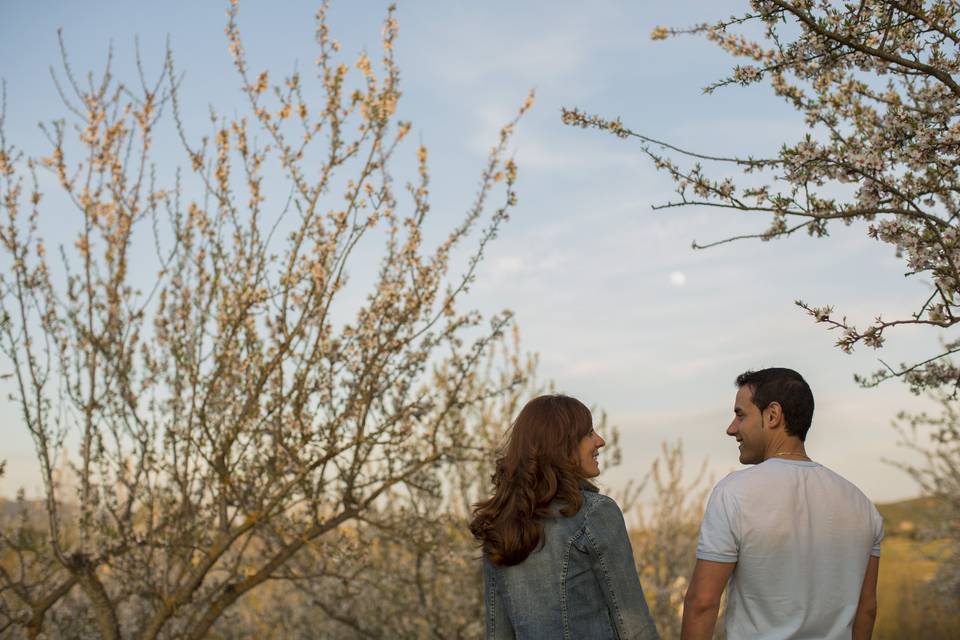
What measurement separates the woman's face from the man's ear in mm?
501

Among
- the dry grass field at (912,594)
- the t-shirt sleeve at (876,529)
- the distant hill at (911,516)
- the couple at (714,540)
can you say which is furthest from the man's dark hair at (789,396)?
the dry grass field at (912,594)

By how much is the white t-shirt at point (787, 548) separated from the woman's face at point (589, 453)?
360 mm

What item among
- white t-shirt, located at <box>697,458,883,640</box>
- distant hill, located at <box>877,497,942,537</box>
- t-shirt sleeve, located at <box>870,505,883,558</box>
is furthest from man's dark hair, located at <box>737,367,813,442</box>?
distant hill, located at <box>877,497,942,537</box>

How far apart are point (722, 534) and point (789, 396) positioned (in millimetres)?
477

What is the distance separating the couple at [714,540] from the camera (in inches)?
100

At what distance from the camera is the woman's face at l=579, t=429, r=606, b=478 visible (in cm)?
273

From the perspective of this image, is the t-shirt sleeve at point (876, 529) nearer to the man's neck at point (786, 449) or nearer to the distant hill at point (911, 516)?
the man's neck at point (786, 449)

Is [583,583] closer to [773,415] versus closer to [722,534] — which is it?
[722,534]

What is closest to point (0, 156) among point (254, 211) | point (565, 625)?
point (254, 211)

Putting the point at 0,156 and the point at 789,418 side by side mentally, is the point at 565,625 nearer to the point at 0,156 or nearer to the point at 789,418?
the point at 789,418

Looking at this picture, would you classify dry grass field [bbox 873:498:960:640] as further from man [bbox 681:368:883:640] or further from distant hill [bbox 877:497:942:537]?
man [bbox 681:368:883:640]

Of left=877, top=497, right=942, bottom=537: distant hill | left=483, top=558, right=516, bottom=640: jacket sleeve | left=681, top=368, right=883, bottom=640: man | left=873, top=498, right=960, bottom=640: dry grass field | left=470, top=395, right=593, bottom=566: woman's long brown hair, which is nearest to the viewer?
left=681, top=368, right=883, bottom=640: man

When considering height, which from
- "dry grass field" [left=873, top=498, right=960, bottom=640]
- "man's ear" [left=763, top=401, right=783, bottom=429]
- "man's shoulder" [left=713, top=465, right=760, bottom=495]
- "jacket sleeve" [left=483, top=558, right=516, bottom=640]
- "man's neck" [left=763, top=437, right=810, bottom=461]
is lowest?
"dry grass field" [left=873, top=498, right=960, bottom=640]

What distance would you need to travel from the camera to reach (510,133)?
593 cm
